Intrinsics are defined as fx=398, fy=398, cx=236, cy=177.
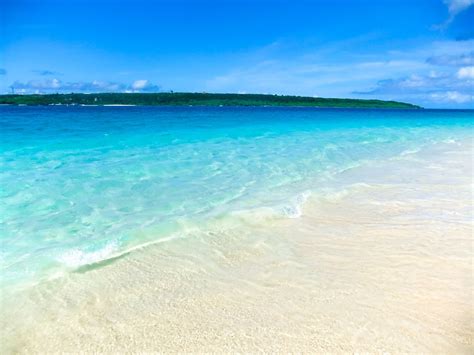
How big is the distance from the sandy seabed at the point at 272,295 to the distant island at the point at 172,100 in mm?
107492

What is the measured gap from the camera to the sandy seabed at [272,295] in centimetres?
310

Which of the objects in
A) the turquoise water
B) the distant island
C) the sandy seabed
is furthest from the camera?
the distant island

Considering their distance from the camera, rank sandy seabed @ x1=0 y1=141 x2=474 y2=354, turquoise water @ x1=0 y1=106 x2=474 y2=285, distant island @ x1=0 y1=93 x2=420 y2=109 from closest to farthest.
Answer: sandy seabed @ x1=0 y1=141 x2=474 y2=354 → turquoise water @ x1=0 y1=106 x2=474 y2=285 → distant island @ x1=0 y1=93 x2=420 y2=109

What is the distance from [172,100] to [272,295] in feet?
372

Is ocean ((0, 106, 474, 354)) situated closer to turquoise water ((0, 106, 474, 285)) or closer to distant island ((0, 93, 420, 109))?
turquoise water ((0, 106, 474, 285))

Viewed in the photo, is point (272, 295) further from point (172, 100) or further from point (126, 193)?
point (172, 100)

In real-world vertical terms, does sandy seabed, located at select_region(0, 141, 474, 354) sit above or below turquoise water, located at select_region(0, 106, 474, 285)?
above

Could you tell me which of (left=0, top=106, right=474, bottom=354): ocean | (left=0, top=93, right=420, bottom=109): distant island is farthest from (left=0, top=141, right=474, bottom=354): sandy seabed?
(left=0, top=93, right=420, bottom=109): distant island

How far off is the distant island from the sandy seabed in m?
107

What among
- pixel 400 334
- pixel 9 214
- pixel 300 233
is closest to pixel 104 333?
pixel 400 334

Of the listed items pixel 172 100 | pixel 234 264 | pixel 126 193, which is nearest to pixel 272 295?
pixel 234 264

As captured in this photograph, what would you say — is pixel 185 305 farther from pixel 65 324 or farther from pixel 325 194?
pixel 325 194

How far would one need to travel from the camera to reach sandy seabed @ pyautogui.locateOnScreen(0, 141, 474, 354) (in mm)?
3098

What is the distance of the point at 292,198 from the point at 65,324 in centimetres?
516
